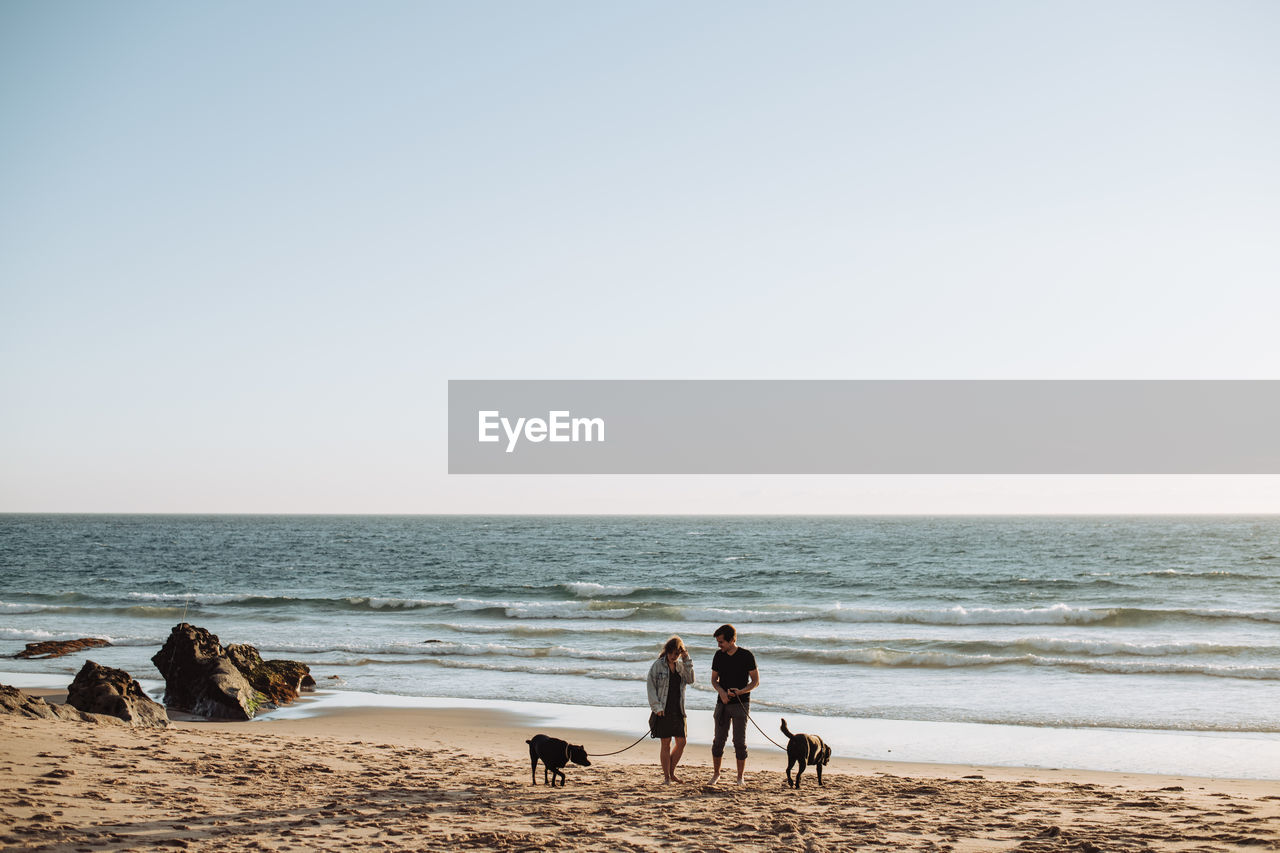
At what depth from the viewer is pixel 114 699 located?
1096 centimetres

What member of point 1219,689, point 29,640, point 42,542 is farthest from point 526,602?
point 42,542

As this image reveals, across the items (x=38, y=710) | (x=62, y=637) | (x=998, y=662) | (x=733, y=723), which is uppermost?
(x=733, y=723)

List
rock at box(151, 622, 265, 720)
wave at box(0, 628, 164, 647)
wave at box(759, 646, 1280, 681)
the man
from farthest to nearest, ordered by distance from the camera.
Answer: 1. wave at box(0, 628, 164, 647)
2. wave at box(759, 646, 1280, 681)
3. rock at box(151, 622, 265, 720)
4. the man

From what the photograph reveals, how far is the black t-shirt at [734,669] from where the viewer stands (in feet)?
28.0

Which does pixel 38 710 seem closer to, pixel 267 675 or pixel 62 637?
pixel 267 675

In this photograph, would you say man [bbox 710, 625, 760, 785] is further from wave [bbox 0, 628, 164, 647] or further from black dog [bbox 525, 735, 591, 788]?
wave [bbox 0, 628, 164, 647]

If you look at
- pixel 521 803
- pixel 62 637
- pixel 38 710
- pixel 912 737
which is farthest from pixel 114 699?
pixel 62 637

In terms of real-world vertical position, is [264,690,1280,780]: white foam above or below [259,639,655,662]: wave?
above

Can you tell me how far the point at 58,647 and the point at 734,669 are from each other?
17.8 meters

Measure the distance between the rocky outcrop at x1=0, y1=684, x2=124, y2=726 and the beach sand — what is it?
0.33m

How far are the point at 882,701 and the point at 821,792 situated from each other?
6478 millimetres

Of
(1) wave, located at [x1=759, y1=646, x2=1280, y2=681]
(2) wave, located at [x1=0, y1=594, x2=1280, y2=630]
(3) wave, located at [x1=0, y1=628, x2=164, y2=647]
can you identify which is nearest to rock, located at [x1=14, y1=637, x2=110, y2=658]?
(3) wave, located at [x1=0, y1=628, x2=164, y2=647]

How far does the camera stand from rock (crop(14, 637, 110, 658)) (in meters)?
18.9

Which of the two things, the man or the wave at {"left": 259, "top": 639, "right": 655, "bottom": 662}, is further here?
the wave at {"left": 259, "top": 639, "right": 655, "bottom": 662}
